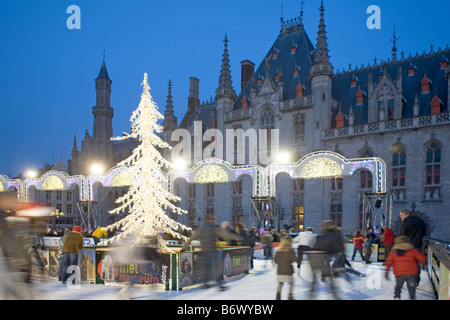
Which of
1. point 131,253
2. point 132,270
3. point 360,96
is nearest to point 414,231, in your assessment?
point 131,253

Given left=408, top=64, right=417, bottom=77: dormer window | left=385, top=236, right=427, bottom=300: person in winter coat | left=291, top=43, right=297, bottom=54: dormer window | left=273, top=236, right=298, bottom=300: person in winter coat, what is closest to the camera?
left=385, top=236, right=427, bottom=300: person in winter coat

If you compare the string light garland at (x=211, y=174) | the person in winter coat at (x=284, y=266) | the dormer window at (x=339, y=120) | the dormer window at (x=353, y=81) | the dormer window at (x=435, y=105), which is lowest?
the person in winter coat at (x=284, y=266)

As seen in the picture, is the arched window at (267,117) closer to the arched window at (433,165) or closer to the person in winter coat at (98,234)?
the arched window at (433,165)

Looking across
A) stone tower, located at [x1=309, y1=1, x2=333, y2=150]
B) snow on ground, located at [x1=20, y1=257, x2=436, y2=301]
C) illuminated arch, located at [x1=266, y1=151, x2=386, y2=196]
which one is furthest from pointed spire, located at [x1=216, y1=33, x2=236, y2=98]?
snow on ground, located at [x1=20, y1=257, x2=436, y2=301]

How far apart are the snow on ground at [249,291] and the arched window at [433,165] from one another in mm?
17441

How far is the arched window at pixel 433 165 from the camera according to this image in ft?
92.6

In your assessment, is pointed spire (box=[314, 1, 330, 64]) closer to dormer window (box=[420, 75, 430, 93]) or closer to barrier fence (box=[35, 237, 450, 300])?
dormer window (box=[420, 75, 430, 93])

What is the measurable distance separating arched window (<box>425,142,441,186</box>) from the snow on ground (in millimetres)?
17441

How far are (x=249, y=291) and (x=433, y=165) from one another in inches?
884

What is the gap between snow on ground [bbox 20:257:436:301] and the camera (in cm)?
984

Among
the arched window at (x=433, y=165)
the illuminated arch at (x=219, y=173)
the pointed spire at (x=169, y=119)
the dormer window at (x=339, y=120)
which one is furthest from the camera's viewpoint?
the pointed spire at (x=169, y=119)

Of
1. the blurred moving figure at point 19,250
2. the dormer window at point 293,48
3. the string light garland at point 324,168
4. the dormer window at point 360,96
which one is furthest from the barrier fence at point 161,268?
the dormer window at point 293,48
